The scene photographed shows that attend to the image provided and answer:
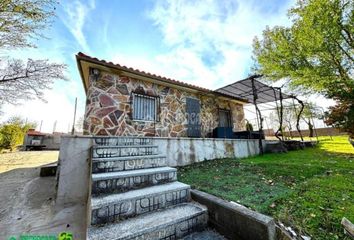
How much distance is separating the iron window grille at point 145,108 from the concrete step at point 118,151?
222cm

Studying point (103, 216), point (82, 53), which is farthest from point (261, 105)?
point (103, 216)

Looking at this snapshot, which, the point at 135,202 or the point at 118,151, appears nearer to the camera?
the point at 135,202

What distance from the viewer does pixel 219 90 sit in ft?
23.6

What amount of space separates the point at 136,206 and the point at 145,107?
3941 millimetres

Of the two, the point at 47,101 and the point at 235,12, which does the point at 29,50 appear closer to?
the point at 47,101

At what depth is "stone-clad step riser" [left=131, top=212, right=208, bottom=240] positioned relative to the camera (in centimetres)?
153

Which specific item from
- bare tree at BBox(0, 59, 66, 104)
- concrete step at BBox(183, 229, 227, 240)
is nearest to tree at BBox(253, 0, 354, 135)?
concrete step at BBox(183, 229, 227, 240)

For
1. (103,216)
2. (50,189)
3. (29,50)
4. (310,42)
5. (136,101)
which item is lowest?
(50,189)

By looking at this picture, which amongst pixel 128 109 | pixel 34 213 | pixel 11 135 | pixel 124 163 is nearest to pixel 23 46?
pixel 128 109

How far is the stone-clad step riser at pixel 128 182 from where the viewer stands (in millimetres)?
1966

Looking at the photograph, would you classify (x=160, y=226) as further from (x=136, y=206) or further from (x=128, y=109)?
(x=128, y=109)

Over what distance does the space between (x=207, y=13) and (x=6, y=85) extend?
749 centimetres

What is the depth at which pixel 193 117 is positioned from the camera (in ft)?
21.6

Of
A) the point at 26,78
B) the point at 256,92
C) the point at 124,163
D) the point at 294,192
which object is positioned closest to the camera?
the point at 294,192
